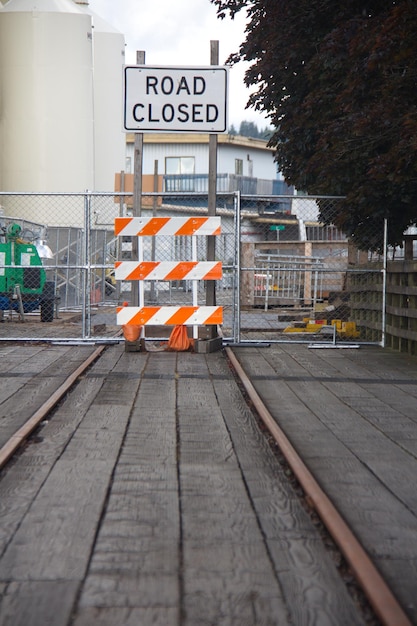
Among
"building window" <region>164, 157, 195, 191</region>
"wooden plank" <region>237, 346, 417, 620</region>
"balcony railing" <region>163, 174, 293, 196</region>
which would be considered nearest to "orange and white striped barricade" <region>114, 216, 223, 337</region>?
"wooden plank" <region>237, 346, 417, 620</region>

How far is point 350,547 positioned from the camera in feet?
13.7

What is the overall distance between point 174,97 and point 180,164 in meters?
47.2

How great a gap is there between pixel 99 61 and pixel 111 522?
44.3 metres

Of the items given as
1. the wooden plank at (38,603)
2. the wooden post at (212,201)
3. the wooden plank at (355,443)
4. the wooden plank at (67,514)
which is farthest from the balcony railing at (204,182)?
the wooden plank at (38,603)

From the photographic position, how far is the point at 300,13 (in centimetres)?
1235

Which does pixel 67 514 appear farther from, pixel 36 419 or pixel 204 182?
pixel 204 182

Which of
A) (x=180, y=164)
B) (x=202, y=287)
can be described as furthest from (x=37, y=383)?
(x=180, y=164)

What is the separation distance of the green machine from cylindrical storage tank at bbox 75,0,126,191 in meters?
26.3

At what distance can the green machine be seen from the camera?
1914 cm

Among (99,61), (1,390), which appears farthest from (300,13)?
(99,61)

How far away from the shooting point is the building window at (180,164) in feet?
196

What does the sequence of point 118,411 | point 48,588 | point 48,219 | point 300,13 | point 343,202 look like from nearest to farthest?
1. point 48,588
2. point 118,411
3. point 300,13
4. point 343,202
5. point 48,219

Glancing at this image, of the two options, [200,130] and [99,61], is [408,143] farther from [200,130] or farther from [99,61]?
[99,61]

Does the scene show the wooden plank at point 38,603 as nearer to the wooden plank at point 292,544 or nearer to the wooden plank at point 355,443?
the wooden plank at point 292,544
